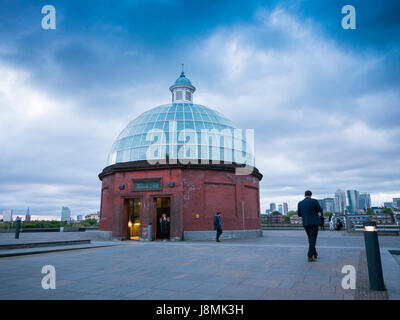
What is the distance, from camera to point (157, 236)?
20.0 metres

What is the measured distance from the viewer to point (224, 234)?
19.6m

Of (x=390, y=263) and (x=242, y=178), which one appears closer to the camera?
(x=390, y=263)

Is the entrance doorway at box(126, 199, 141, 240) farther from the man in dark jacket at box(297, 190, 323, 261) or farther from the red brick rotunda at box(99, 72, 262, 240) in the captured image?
the man in dark jacket at box(297, 190, 323, 261)

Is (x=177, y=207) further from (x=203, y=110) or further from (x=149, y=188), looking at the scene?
(x=203, y=110)

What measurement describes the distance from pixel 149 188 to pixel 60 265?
37.2 ft

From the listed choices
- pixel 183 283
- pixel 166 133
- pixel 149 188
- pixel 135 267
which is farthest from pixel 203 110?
pixel 183 283

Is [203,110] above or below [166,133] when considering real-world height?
above

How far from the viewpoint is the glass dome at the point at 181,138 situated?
2077 centimetres

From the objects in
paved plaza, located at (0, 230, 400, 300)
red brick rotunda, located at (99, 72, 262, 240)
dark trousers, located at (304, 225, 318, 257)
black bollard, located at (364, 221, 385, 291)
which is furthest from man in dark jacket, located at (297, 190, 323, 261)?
red brick rotunda, located at (99, 72, 262, 240)

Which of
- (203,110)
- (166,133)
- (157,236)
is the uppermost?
(203,110)

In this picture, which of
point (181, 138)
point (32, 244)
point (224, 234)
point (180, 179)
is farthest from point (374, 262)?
point (181, 138)

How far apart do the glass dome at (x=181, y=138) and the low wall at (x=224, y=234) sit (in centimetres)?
568
